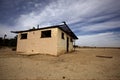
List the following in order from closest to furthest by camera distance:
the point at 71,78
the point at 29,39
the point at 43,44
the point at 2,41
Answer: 1. the point at 71,78
2. the point at 43,44
3. the point at 29,39
4. the point at 2,41

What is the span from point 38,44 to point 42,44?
0.69m

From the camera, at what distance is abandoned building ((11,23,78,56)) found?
9.79 m

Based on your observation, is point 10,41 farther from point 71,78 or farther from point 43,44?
point 71,78

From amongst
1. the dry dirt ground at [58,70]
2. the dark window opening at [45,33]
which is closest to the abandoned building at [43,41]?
the dark window opening at [45,33]

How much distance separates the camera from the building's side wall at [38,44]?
980cm

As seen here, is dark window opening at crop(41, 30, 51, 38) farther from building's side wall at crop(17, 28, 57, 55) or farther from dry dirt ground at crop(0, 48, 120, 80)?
dry dirt ground at crop(0, 48, 120, 80)

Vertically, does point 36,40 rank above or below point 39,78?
above

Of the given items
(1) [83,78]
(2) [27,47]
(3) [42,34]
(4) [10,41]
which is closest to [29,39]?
(2) [27,47]

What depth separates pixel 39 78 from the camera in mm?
3334

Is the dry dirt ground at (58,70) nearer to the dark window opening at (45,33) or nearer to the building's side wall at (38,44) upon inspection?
the building's side wall at (38,44)

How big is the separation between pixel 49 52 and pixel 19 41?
6.34 meters

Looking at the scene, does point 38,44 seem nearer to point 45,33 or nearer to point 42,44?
point 42,44

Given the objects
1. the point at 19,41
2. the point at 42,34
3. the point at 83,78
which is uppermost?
the point at 42,34

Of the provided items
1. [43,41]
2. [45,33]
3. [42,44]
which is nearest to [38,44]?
[42,44]
